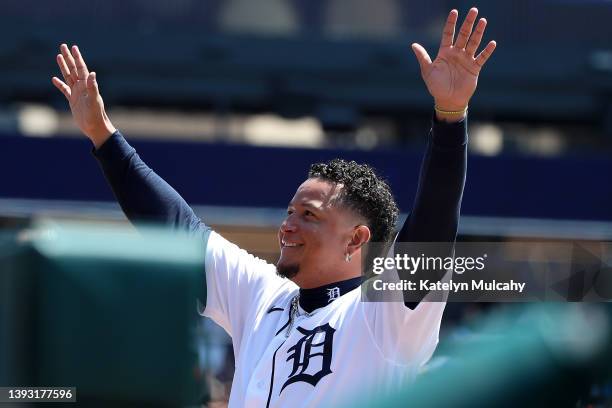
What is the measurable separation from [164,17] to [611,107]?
16.0ft

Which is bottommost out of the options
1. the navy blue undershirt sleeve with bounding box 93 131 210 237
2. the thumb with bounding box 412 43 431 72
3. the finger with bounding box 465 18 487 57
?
the navy blue undershirt sleeve with bounding box 93 131 210 237

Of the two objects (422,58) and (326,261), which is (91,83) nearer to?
(326,261)

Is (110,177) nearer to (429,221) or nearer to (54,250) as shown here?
(54,250)

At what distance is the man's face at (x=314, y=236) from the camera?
2.56 meters

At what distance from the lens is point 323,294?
2.57 m

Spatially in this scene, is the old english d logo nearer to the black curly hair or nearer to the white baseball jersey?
the white baseball jersey

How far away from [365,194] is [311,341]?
44 cm

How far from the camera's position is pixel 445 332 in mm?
2631

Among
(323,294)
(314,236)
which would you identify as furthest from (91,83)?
(323,294)

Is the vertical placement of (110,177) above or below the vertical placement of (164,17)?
below

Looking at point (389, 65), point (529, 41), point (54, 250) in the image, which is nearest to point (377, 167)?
point (389, 65)

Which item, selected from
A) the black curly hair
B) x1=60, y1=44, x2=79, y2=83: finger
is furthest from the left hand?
x1=60, y1=44, x2=79, y2=83: finger

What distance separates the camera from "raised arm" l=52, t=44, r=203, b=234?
272cm

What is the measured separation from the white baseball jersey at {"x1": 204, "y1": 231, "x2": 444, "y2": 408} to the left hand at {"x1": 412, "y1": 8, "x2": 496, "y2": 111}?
48 centimetres
